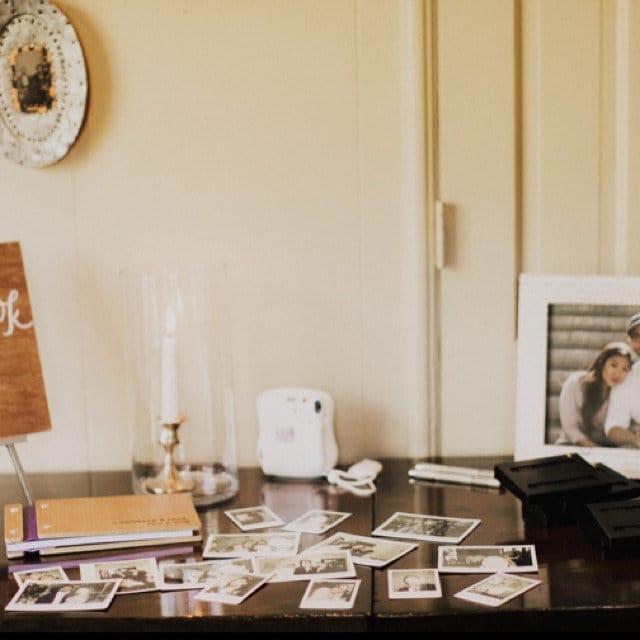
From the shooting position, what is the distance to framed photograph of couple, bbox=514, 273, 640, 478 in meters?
1.95

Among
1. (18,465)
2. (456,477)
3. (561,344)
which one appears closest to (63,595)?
(18,465)

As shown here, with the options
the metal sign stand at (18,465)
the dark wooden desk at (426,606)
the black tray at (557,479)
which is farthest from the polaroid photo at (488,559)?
the metal sign stand at (18,465)

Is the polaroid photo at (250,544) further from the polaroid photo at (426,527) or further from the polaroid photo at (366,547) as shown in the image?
the polaroid photo at (426,527)

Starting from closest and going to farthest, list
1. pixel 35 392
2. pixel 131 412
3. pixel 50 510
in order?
pixel 50 510, pixel 35 392, pixel 131 412

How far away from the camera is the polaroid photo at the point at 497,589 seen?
136 cm

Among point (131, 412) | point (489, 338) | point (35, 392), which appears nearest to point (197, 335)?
point (131, 412)

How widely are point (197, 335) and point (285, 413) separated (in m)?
0.26

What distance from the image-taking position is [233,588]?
4.65 feet

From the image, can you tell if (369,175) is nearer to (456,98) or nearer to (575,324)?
(456,98)

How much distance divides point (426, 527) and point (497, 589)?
281mm

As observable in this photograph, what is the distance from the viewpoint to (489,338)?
208cm

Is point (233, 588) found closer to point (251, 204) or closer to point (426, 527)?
point (426, 527)

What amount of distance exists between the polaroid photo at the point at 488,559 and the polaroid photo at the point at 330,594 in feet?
0.52

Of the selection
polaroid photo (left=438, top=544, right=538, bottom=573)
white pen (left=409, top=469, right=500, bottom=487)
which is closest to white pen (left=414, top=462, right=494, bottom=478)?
white pen (left=409, top=469, right=500, bottom=487)
